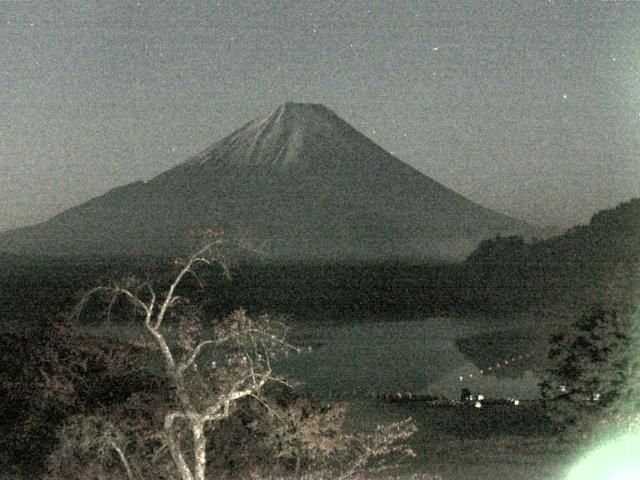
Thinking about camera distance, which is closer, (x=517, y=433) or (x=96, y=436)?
(x=96, y=436)

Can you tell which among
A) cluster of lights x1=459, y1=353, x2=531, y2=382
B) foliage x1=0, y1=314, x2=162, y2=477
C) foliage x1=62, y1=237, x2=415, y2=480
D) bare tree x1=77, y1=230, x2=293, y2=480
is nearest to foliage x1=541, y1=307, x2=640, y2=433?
foliage x1=62, y1=237, x2=415, y2=480

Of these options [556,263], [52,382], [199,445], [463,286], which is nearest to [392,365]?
[52,382]

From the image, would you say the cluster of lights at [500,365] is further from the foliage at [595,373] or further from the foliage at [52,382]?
the foliage at [52,382]

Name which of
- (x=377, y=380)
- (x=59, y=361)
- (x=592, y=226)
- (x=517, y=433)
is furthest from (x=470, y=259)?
(x=59, y=361)

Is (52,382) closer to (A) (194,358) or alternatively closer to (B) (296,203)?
(A) (194,358)

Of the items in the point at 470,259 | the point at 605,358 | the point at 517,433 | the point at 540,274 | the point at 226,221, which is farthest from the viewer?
the point at 226,221

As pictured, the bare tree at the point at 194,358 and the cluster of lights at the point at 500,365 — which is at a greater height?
the bare tree at the point at 194,358

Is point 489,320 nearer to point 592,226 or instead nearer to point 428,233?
point 592,226

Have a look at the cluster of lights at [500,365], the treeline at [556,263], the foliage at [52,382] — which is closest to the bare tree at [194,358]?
the foliage at [52,382]

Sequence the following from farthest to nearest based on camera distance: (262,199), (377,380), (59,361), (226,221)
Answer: (262,199)
(226,221)
(377,380)
(59,361)
